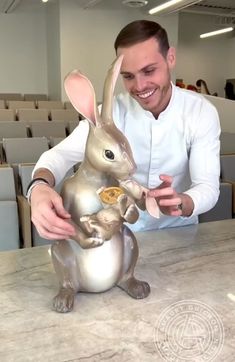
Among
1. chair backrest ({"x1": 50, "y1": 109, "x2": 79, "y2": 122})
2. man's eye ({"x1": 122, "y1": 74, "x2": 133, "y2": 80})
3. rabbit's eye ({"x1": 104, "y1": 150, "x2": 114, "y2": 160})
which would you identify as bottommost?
chair backrest ({"x1": 50, "y1": 109, "x2": 79, "y2": 122})

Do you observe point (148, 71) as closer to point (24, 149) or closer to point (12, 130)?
point (24, 149)

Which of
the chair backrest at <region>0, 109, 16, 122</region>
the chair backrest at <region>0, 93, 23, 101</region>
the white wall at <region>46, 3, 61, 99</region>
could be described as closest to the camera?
the chair backrest at <region>0, 109, 16, 122</region>

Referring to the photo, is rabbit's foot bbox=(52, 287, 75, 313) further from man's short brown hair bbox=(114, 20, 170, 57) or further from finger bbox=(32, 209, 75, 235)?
man's short brown hair bbox=(114, 20, 170, 57)

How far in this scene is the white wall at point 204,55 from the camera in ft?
37.6

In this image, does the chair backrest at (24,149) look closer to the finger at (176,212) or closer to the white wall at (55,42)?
the finger at (176,212)

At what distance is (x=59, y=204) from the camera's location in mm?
688

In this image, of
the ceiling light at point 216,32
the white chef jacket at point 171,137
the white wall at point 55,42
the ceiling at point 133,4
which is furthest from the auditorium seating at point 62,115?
the ceiling light at point 216,32

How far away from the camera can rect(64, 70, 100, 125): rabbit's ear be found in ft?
2.15

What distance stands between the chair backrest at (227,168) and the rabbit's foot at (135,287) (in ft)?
7.07

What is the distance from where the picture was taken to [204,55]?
→ 12000 millimetres

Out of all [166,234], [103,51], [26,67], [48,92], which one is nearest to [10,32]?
[26,67]

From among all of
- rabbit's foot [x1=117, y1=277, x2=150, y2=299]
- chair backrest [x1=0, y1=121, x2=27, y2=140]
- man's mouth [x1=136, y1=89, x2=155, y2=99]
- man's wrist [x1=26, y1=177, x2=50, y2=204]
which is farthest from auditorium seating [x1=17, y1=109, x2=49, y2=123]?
rabbit's foot [x1=117, y1=277, x2=150, y2=299]

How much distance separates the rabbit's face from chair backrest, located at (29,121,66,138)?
3686mm

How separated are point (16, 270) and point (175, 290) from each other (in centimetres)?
34
